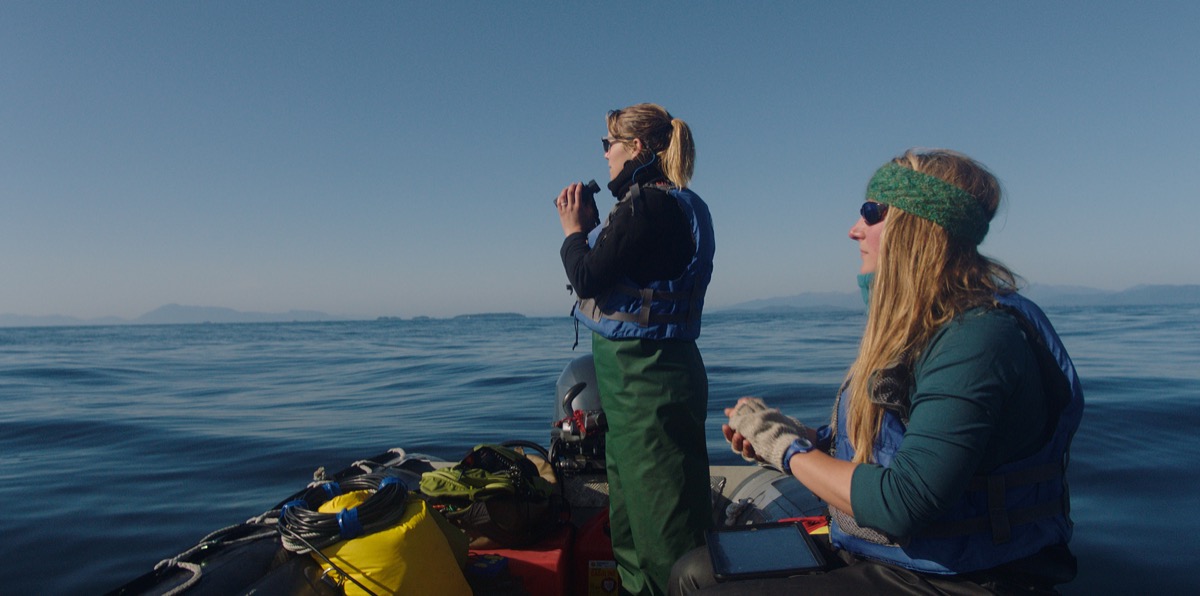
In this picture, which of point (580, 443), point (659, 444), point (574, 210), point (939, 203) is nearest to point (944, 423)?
point (939, 203)

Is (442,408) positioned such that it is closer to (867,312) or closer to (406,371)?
(406,371)

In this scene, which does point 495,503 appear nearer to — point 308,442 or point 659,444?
point 659,444

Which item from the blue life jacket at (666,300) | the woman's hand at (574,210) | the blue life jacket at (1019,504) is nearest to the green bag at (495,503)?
the blue life jacket at (666,300)

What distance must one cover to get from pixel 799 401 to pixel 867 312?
8618 millimetres

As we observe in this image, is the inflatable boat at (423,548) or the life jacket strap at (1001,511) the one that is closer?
the life jacket strap at (1001,511)

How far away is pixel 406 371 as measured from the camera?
17.2 metres

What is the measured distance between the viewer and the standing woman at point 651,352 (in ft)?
7.99

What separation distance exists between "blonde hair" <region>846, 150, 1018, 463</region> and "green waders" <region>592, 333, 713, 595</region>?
813 mm

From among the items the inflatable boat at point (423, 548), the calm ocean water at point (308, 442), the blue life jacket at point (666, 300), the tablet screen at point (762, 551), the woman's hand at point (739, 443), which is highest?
the blue life jacket at point (666, 300)

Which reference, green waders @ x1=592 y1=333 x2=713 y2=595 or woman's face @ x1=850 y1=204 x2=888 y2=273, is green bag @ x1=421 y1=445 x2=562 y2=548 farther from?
woman's face @ x1=850 y1=204 x2=888 y2=273

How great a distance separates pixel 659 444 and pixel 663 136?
121cm

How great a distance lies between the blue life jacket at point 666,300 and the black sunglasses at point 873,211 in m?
0.87

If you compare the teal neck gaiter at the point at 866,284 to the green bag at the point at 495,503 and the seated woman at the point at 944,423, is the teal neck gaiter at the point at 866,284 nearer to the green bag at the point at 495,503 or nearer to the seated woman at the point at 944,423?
the seated woman at the point at 944,423

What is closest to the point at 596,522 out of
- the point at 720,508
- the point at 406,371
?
the point at 720,508
